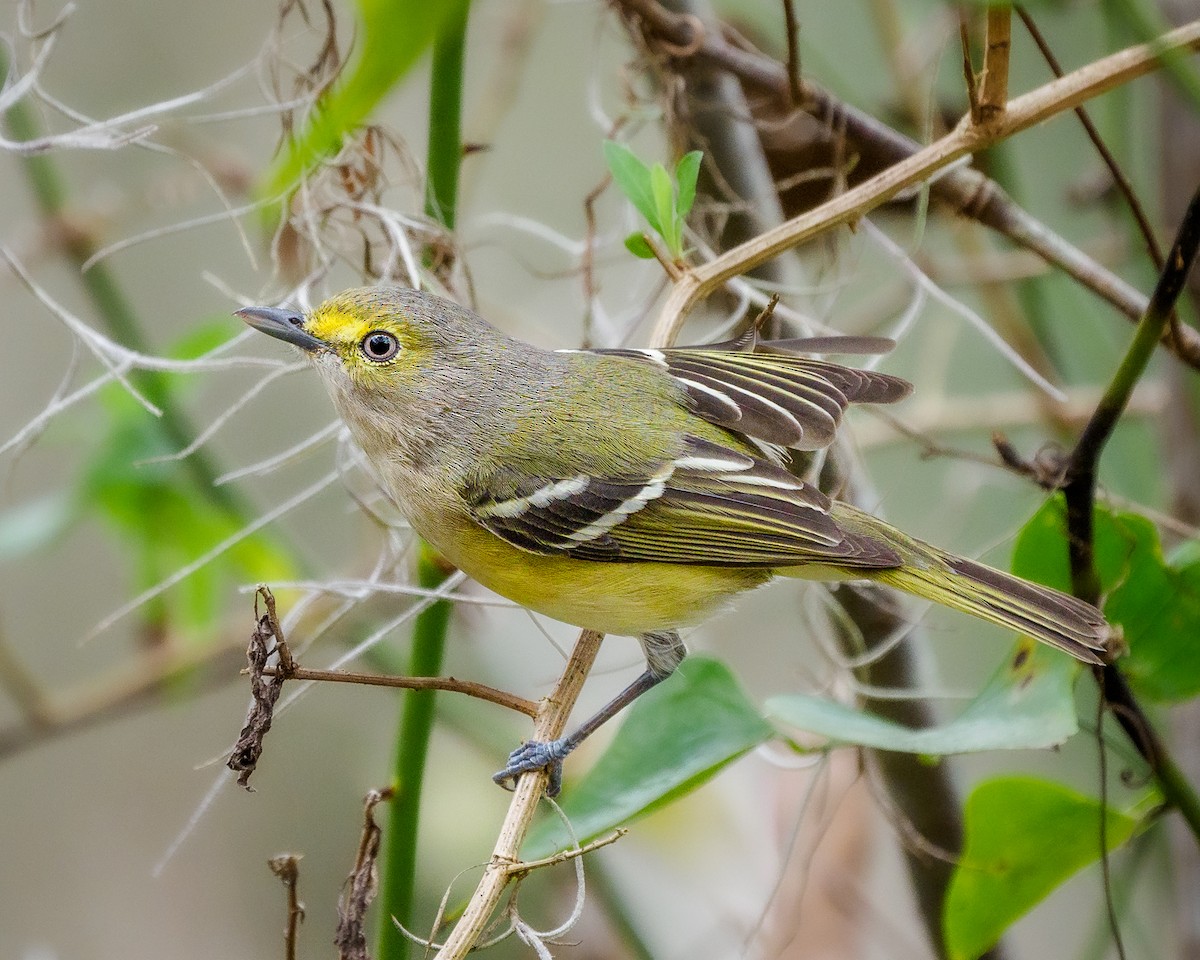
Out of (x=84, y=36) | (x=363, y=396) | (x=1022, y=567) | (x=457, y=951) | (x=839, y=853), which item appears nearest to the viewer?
(x=457, y=951)

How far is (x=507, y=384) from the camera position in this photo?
1.82m

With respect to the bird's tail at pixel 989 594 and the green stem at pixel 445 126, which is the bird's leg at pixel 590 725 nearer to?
the bird's tail at pixel 989 594

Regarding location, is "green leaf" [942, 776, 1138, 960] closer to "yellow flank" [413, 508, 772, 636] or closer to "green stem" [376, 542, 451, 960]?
"yellow flank" [413, 508, 772, 636]

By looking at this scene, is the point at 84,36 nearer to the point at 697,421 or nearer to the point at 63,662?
the point at 63,662

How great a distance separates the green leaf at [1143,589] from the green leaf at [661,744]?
1.41ft

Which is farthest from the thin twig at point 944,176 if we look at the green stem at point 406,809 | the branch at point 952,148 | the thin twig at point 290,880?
the thin twig at point 290,880

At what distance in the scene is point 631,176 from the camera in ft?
4.86

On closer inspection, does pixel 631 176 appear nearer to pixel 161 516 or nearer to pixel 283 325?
pixel 283 325

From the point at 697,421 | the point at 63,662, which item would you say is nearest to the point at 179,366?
the point at 697,421

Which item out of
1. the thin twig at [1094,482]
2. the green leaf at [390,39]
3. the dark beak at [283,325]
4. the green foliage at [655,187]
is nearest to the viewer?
the green leaf at [390,39]

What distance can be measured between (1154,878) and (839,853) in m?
0.76

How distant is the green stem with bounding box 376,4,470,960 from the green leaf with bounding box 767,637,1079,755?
408 millimetres

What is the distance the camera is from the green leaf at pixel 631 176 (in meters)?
1.48

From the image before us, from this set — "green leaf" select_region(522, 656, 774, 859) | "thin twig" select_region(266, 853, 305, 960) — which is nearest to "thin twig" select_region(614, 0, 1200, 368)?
"green leaf" select_region(522, 656, 774, 859)
